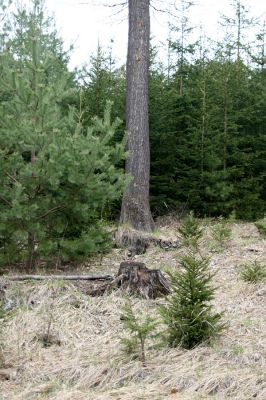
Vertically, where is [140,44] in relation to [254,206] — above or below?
above

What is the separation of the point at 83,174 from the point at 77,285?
132 cm

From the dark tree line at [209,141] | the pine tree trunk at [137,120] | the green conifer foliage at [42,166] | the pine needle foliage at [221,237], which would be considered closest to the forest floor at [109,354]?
the green conifer foliage at [42,166]

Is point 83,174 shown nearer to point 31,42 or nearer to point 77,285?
point 77,285

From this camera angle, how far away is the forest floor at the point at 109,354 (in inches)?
144

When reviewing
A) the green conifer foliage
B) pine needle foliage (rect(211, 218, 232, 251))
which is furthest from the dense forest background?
pine needle foliage (rect(211, 218, 232, 251))

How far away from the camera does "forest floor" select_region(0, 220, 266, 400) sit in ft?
12.0

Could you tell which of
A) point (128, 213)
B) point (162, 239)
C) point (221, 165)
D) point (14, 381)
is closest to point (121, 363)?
point (14, 381)

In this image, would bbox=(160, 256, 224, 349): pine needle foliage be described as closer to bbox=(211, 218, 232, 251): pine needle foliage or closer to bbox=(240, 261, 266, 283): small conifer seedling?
bbox=(240, 261, 266, 283): small conifer seedling

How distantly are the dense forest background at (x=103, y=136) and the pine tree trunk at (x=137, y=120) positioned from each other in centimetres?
57

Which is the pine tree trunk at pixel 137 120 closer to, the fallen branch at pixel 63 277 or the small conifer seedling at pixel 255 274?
the fallen branch at pixel 63 277

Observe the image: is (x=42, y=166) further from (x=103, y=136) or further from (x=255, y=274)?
(x=255, y=274)

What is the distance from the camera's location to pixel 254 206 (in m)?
12.5

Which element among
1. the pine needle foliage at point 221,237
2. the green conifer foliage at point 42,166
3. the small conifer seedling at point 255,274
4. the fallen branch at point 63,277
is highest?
the green conifer foliage at point 42,166

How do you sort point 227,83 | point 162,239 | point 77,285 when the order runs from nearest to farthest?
point 77,285, point 162,239, point 227,83
